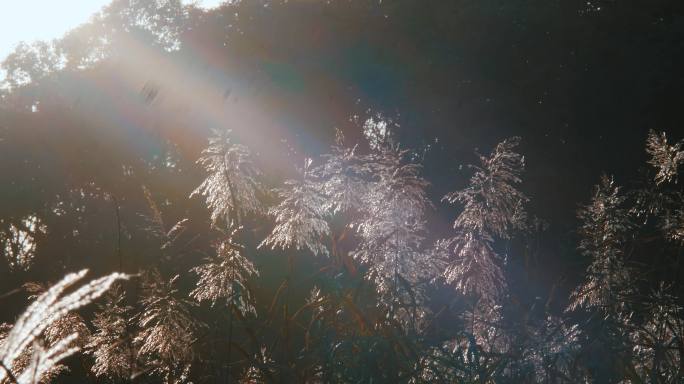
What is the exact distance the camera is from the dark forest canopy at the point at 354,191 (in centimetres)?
230

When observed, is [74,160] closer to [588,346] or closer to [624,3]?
[624,3]

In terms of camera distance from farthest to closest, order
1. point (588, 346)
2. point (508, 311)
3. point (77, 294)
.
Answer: point (508, 311)
point (588, 346)
point (77, 294)

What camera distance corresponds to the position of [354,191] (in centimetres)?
274

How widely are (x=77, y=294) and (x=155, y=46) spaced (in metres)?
18.1

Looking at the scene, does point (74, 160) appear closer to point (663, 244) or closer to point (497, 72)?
point (497, 72)

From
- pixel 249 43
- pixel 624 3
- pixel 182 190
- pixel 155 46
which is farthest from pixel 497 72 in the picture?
pixel 155 46

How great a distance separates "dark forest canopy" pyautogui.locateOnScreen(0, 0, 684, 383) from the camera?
7.55ft

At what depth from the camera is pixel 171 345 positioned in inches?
86.8

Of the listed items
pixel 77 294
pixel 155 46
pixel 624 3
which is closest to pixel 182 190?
pixel 155 46

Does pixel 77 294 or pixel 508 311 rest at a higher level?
pixel 508 311

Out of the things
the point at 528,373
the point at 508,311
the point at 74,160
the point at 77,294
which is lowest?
the point at 77,294

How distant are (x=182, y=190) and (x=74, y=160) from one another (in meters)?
4.28

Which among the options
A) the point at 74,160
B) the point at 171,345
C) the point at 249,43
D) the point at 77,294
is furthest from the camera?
the point at 74,160

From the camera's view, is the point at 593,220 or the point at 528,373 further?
the point at 593,220
